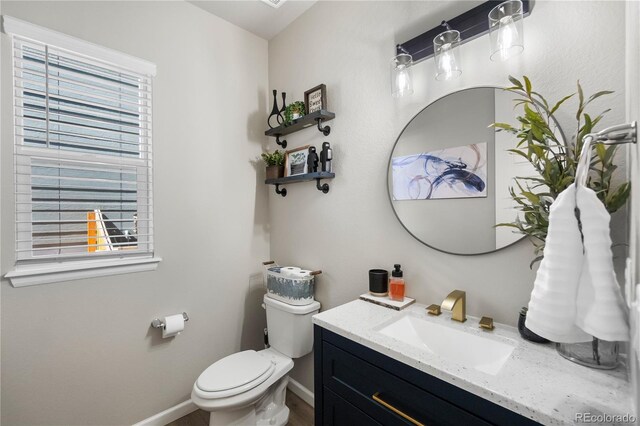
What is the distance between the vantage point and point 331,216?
180 cm

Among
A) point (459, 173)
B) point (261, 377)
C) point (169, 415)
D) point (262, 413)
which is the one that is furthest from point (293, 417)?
point (459, 173)

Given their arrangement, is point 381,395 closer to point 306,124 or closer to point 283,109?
point 306,124

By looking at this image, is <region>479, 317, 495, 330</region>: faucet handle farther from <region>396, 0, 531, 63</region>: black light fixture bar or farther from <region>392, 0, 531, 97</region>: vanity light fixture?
<region>396, 0, 531, 63</region>: black light fixture bar

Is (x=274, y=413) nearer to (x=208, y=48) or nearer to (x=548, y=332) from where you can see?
(x=548, y=332)

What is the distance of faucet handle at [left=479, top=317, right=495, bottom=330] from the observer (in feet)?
3.50

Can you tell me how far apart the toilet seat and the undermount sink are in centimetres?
79

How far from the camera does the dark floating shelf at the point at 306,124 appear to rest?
5.65ft

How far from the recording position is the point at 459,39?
3.92ft

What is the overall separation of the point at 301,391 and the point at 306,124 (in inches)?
72.5

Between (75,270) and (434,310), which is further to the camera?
(75,270)

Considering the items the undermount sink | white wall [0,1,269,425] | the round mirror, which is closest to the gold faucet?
the undermount sink

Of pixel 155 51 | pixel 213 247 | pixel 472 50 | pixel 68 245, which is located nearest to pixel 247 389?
pixel 213 247

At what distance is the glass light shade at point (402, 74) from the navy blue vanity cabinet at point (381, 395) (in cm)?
115

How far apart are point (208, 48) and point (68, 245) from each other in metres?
1.51
